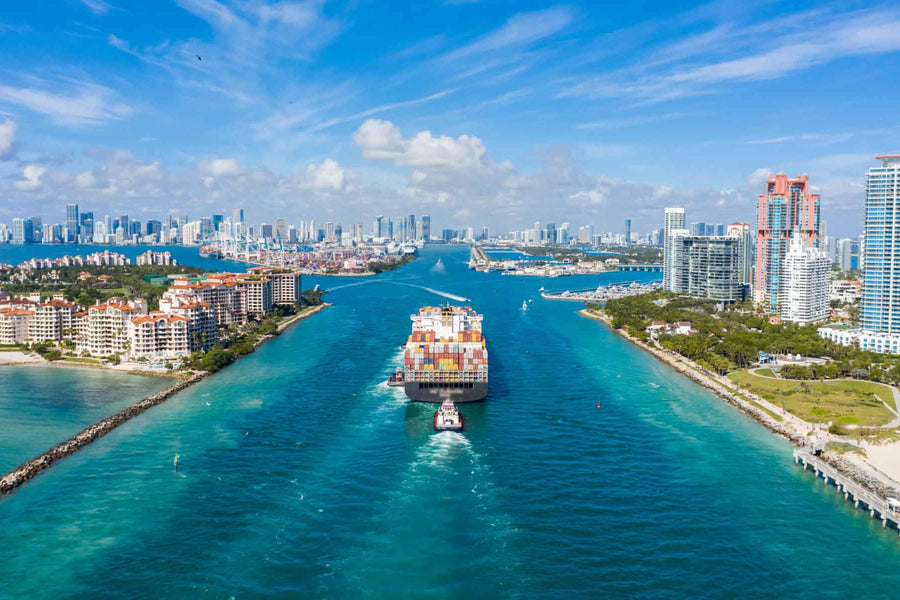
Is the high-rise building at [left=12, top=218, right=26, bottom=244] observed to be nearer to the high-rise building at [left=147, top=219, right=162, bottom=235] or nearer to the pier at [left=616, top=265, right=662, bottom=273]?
the high-rise building at [left=147, top=219, right=162, bottom=235]

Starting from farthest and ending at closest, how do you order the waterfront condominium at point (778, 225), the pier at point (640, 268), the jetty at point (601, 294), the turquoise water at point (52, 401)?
the pier at point (640, 268), the jetty at point (601, 294), the waterfront condominium at point (778, 225), the turquoise water at point (52, 401)

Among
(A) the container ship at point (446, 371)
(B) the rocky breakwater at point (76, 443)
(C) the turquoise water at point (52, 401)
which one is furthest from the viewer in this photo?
(A) the container ship at point (446, 371)

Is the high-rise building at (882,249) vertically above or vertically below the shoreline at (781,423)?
above

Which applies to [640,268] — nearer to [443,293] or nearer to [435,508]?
[443,293]

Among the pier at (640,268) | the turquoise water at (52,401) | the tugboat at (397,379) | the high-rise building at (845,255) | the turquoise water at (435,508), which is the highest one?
the high-rise building at (845,255)

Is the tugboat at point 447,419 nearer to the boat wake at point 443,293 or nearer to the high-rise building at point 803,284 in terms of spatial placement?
the high-rise building at point 803,284

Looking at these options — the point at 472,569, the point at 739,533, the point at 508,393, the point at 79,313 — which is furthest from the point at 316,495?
the point at 79,313

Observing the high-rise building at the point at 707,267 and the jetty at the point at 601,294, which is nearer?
the high-rise building at the point at 707,267

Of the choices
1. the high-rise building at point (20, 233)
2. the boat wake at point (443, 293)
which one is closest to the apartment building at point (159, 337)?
the boat wake at point (443, 293)
